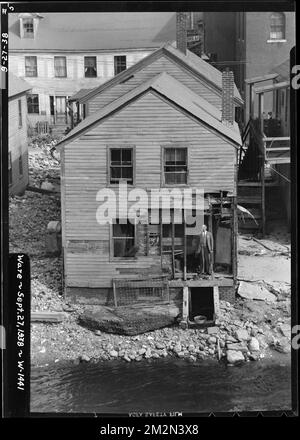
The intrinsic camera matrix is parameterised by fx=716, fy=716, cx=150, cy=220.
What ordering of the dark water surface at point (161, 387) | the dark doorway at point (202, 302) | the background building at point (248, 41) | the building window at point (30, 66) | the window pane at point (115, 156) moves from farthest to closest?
the window pane at point (115, 156), the dark doorway at point (202, 302), the building window at point (30, 66), the dark water surface at point (161, 387), the background building at point (248, 41)

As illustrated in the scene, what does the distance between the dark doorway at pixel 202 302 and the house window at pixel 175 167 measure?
3.46 feet

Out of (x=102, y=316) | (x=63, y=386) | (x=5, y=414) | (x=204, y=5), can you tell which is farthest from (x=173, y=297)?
(x=204, y=5)

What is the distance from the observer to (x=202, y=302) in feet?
22.3

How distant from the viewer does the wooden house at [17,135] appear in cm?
596

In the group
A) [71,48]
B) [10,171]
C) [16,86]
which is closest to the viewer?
[10,171]

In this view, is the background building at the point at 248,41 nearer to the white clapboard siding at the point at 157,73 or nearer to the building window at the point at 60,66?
the white clapboard siding at the point at 157,73

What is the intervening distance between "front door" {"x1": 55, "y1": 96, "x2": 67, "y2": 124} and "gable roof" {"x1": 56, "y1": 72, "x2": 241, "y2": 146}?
145mm

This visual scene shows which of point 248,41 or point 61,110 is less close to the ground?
point 248,41

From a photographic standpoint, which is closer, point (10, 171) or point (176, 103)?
point (10, 171)

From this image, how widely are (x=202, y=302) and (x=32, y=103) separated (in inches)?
97.0

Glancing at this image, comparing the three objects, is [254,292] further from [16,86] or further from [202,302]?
[16,86]

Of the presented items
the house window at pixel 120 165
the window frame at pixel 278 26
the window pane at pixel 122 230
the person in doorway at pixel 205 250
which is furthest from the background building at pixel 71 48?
the person in doorway at pixel 205 250

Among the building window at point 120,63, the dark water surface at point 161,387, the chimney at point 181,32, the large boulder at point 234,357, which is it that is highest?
the chimney at point 181,32

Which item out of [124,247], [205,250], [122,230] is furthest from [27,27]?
[205,250]
